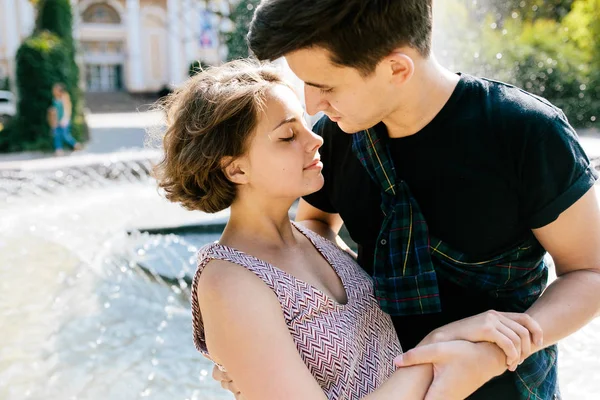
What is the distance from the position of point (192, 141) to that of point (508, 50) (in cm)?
1354

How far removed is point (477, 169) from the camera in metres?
1.60

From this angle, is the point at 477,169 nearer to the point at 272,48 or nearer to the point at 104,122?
the point at 272,48

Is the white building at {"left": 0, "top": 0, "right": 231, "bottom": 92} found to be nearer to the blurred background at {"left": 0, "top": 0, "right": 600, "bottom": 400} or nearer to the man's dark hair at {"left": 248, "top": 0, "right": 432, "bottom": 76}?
the blurred background at {"left": 0, "top": 0, "right": 600, "bottom": 400}

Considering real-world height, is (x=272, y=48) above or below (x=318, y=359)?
above

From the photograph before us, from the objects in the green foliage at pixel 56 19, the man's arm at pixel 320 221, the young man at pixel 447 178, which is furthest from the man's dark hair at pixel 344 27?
the green foliage at pixel 56 19

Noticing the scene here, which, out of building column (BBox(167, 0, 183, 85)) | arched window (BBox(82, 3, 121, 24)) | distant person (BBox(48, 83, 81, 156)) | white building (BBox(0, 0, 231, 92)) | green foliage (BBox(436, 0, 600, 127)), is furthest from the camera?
arched window (BBox(82, 3, 121, 24))

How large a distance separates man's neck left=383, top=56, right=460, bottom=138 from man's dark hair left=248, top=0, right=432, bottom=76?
0.09m

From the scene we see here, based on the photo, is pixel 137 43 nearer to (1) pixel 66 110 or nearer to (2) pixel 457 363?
(1) pixel 66 110

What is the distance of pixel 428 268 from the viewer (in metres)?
1.66

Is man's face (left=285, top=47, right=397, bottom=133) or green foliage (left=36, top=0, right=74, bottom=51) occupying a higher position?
man's face (left=285, top=47, right=397, bottom=133)

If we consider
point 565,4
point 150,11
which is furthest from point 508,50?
point 150,11

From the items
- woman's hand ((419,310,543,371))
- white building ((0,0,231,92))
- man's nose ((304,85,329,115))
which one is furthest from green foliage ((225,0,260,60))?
white building ((0,0,231,92))

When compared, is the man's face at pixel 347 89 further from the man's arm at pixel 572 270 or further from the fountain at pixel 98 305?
the fountain at pixel 98 305

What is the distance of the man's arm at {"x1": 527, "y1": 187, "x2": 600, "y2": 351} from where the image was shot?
1522 mm
